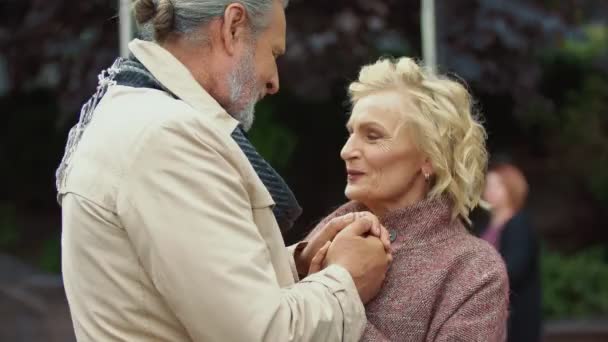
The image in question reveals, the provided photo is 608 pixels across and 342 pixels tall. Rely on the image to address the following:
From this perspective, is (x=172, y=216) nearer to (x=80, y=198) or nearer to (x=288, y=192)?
(x=80, y=198)

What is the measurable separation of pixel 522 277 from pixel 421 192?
392cm

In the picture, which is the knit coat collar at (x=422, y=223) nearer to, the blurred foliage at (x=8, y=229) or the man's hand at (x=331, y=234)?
the man's hand at (x=331, y=234)

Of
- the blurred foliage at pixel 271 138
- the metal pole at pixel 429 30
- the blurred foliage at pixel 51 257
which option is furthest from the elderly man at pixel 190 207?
the blurred foliage at pixel 51 257

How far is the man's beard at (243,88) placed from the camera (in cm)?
238

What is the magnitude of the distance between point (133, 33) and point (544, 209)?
18.0 feet

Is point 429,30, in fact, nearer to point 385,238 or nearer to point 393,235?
point 393,235

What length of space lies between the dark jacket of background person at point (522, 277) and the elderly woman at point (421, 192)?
148 inches

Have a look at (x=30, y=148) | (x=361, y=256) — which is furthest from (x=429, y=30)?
(x=30, y=148)

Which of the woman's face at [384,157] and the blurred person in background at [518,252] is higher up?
the woman's face at [384,157]

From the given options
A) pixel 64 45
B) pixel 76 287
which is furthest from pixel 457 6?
pixel 76 287

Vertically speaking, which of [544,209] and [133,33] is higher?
[133,33]

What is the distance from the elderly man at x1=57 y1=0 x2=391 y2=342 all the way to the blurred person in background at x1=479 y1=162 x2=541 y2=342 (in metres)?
4.18

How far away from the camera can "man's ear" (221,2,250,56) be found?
2.34 m

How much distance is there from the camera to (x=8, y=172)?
11531 millimetres
